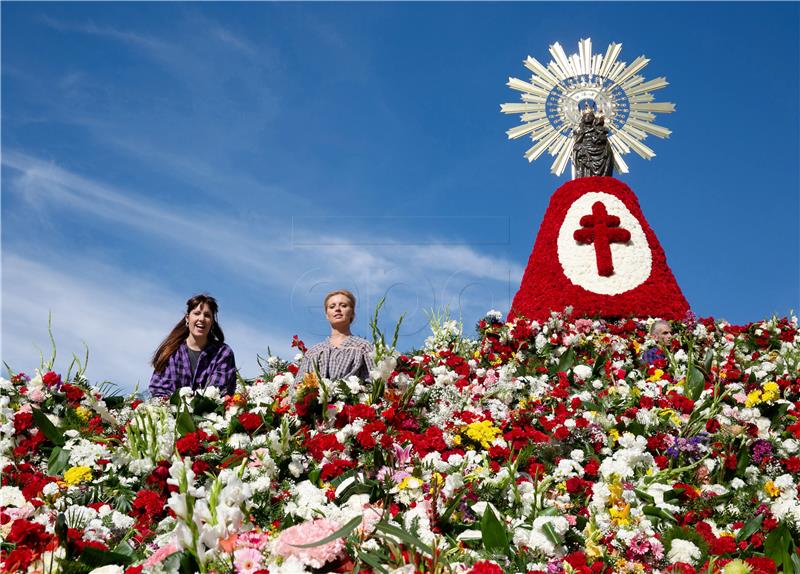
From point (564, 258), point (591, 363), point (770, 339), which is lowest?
point (591, 363)

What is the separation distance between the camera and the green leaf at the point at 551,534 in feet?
10.1

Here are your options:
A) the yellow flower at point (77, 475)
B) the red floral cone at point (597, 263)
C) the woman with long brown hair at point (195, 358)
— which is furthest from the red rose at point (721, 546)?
the red floral cone at point (597, 263)

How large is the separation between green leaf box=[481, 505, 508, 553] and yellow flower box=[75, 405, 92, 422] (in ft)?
9.68

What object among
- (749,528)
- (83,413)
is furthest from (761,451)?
(83,413)

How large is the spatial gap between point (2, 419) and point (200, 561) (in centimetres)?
279

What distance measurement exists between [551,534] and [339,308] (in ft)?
9.00

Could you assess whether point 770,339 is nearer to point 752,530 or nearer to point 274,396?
point 752,530

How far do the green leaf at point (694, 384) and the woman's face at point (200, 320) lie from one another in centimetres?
358

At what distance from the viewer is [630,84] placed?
1280 centimetres

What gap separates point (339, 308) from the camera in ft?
17.8

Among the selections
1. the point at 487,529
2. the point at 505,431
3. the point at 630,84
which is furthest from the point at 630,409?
the point at 630,84

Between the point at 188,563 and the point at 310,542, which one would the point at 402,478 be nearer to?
the point at 310,542

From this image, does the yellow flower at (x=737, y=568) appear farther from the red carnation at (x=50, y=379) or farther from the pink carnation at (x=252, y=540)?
the red carnation at (x=50, y=379)

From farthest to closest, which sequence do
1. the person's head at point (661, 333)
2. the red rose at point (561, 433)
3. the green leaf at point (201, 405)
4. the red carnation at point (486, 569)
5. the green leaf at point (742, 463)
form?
the person's head at point (661, 333)
the green leaf at point (201, 405)
the green leaf at point (742, 463)
the red rose at point (561, 433)
the red carnation at point (486, 569)
